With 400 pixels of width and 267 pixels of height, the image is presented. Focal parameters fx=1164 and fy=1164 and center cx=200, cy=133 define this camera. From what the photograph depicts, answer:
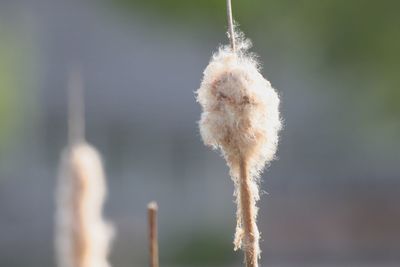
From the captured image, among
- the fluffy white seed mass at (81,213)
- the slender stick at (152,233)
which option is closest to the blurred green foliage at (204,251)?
the fluffy white seed mass at (81,213)

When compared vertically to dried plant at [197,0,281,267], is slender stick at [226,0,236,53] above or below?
above

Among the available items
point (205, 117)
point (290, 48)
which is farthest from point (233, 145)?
point (290, 48)

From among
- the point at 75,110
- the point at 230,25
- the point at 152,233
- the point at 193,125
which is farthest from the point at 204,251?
the point at 230,25

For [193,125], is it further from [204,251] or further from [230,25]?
[230,25]

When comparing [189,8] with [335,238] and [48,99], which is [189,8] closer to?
[335,238]

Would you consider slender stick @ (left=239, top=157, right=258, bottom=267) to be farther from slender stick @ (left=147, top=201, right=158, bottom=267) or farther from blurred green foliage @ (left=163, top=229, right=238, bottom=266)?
blurred green foliage @ (left=163, top=229, right=238, bottom=266)

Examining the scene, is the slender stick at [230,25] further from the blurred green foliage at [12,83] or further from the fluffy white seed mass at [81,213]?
the blurred green foliage at [12,83]

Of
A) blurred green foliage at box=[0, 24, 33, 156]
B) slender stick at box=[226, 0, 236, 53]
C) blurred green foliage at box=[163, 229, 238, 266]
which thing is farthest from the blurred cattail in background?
blurred green foliage at box=[0, 24, 33, 156]
